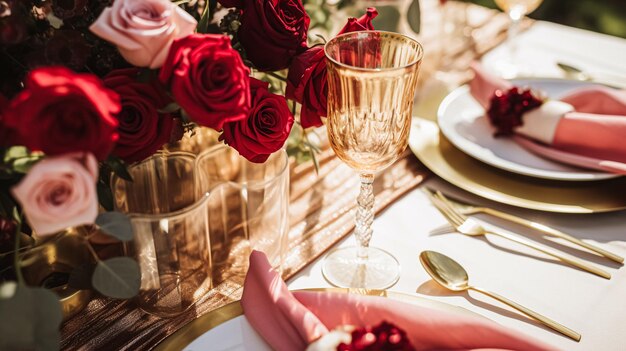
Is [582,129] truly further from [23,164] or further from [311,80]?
[23,164]

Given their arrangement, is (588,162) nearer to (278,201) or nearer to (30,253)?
(278,201)

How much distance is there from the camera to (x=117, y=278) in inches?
21.2

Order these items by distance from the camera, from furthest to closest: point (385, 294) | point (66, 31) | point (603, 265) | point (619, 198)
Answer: point (619, 198)
point (603, 265)
point (385, 294)
point (66, 31)

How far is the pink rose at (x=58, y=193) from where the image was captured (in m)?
0.44

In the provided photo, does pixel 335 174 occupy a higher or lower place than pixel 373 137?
lower

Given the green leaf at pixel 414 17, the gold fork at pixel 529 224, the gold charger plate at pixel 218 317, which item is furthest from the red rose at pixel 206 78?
the green leaf at pixel 414 17

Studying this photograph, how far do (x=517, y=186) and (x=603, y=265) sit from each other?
192 mm

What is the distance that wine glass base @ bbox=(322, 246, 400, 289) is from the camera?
774mm

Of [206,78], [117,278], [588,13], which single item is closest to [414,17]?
[206,78]

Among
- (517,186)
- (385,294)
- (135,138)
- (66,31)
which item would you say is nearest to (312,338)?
(385,294)

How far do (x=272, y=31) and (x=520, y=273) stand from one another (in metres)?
0.46

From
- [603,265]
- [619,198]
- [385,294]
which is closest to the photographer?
[385,294]

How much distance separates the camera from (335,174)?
1.01 metres

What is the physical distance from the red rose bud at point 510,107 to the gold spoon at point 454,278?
358 millimetres
